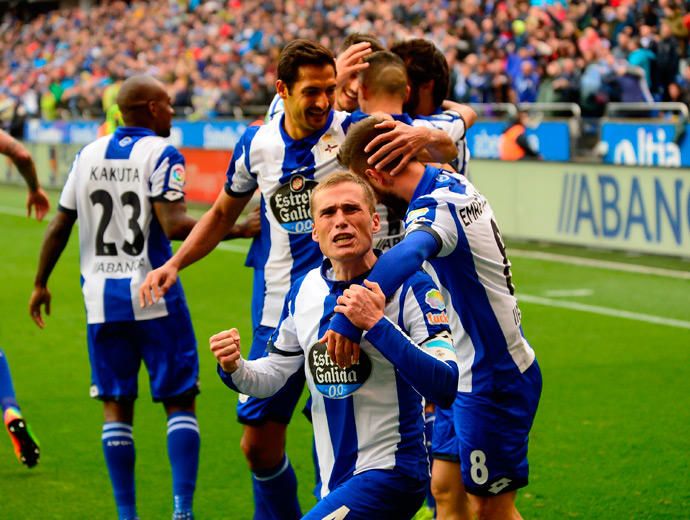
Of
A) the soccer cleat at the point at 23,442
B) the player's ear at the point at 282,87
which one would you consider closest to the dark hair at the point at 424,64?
the player's ear at the point at 282,87

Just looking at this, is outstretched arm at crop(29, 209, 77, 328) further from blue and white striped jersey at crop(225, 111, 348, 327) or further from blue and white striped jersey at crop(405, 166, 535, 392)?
blue and white striped jersey at crop(405, 166, 535, 392)

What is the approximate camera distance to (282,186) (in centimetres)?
580

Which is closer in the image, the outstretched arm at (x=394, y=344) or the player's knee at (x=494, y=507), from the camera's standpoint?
the outstretched arm at (x=394, y=344)

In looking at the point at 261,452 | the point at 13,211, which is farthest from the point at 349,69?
the point at 13,211

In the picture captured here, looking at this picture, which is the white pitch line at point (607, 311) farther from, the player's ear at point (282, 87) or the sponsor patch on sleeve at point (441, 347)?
the sponsor patch on sleeve at point (441, 347)

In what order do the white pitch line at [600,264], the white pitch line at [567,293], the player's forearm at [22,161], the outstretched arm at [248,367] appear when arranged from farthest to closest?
the white pitch line at [600,264]
the white pitch line at [567,293]
the player's forearm at [22,161]
the outstretched arm at [248,367]

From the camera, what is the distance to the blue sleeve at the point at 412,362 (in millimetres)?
3951

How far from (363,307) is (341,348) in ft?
0.58

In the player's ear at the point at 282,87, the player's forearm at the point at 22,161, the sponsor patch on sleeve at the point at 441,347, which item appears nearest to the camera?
the sponsor patch on sleeve at the point at 441,347

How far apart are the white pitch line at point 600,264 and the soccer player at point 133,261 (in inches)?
339

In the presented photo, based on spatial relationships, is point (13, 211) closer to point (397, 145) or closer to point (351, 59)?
point (351, 59)

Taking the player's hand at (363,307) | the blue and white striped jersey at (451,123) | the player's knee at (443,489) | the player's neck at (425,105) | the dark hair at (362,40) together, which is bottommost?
the player's knee at (443,489)

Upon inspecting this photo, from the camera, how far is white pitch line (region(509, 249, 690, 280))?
14000mm

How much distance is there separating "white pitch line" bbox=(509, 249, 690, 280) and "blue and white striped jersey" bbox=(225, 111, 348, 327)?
28.6 ft
